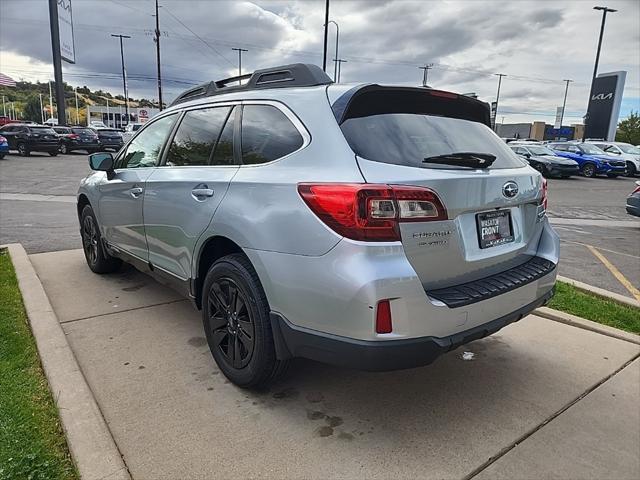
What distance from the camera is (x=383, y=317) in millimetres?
2223

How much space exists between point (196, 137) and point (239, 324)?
4.73 feet

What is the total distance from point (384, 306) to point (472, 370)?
151cm

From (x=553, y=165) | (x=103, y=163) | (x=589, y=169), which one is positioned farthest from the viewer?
(x=589, y=169)

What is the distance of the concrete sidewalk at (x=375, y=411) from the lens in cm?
240

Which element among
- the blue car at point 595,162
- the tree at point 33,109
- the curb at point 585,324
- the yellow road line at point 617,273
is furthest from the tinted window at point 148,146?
the tree at point 33,109

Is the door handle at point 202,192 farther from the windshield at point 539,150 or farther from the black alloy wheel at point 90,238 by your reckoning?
the windshield at point 539,150

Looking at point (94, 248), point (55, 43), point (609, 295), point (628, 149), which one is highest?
point (55, 43)

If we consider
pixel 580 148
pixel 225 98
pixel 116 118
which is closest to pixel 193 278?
pixel 225 98

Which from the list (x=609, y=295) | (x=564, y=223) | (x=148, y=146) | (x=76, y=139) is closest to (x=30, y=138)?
(x=76, y=139)

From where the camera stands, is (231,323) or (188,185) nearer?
(231,323)

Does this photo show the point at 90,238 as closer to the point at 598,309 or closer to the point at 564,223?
the point at 598,309

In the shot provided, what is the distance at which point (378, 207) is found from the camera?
2256 mm

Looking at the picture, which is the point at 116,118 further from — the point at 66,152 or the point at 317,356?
the point at 317,356

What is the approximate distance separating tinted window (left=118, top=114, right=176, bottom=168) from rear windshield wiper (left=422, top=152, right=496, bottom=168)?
230cm
